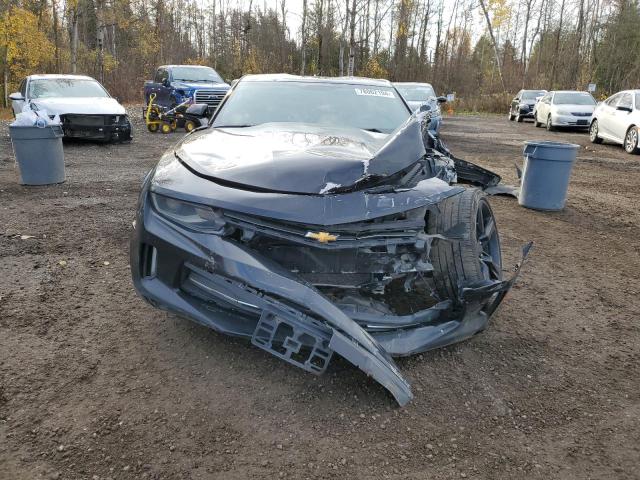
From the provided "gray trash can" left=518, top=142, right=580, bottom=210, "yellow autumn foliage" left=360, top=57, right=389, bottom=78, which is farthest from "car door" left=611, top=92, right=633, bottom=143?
"yellow autumn foliage" left=360, top=57, right=389, bottom=78

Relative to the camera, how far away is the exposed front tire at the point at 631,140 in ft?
41.7

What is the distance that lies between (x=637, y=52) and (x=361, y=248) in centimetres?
4113

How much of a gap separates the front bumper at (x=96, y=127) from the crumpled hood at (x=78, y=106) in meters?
0.10

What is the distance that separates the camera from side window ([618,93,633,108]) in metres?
13.0

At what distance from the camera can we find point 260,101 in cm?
446

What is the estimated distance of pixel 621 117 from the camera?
13383 mm

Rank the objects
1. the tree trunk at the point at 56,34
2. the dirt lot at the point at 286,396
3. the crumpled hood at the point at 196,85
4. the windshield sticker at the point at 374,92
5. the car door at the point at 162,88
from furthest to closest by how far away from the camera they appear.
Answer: the tree trunk at the point at 56,34 → the car door at the point at 162,88 → the crumpled hood at the point at 196,85 → the windshield sticker at the point at 374,92 → the dirt lot at the point at 286,396

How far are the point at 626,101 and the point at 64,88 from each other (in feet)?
45.0

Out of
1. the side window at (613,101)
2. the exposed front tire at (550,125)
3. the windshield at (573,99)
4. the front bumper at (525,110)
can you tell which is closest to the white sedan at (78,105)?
the side window at (613,101)

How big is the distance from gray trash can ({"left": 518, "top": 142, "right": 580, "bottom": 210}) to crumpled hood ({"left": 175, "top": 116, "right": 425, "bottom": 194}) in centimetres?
377

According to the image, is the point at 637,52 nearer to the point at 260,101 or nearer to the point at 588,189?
the point at 588,189

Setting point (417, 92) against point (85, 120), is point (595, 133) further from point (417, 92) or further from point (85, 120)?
point (85, 120)

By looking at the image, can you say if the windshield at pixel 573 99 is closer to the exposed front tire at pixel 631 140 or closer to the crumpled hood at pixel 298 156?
the exposed front tire at pixel 631 140

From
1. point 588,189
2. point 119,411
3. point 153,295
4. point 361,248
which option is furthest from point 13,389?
point 588,189
